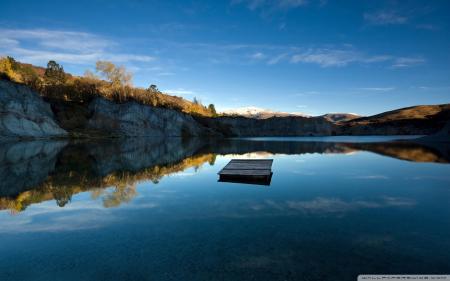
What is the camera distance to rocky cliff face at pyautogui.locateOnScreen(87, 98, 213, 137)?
102 metres

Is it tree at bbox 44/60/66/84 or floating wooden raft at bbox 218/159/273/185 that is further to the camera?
tree at bbox 44/60/66/84

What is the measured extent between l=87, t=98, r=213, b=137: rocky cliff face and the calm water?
282 ft

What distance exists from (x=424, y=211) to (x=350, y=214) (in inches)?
151

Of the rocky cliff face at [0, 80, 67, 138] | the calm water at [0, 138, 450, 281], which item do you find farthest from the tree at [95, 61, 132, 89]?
the calm water at [0, 138, 450, 281]

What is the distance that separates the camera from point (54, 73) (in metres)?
131

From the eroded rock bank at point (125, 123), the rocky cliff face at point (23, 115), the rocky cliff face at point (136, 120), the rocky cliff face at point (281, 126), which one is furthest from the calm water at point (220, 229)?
the rocky cliff face at point (281, 126)

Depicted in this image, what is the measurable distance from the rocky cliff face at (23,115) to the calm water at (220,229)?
58.9m

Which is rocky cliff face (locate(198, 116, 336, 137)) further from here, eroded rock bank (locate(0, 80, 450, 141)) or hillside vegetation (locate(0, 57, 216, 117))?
hillside vegetation (locate(0, 57, 216, 117))

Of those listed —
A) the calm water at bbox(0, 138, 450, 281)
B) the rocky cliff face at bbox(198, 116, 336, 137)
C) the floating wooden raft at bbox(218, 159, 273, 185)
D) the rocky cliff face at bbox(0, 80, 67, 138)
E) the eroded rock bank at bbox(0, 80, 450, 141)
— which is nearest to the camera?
the calm water at bbox(0, 138, 450, 281)

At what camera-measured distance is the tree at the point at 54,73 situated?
128125 mm

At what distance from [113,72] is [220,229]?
430 feet

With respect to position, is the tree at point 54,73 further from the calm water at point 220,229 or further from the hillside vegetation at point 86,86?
the calm water at point 220,229

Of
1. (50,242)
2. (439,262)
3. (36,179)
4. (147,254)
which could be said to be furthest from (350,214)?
(36,179)

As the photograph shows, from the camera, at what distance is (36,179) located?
22031 mm
